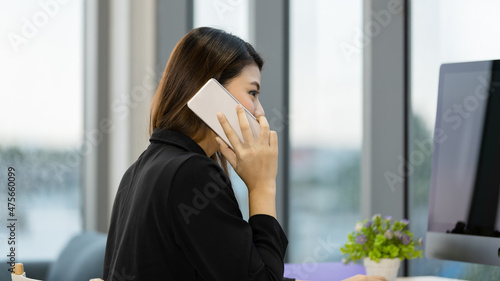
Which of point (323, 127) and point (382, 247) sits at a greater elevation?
point (323, 127)

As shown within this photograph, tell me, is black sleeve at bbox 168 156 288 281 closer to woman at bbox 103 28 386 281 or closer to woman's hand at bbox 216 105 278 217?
woman at bbox 103 28 386 281

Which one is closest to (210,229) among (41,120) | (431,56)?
(431,56)

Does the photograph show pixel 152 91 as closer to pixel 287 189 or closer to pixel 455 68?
pixel 287 189

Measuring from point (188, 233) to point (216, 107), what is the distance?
300 millimetres

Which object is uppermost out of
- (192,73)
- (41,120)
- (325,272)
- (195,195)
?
(192,73)

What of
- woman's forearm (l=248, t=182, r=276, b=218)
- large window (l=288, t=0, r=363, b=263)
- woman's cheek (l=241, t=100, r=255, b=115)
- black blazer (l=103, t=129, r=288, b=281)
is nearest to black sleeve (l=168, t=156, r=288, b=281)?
black blazer (l=103, t=129, r=288, b=281)

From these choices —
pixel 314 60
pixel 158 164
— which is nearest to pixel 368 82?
pixel 314 60

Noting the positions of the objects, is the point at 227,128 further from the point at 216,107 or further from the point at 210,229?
the point at 210,229

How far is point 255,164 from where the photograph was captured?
129cm

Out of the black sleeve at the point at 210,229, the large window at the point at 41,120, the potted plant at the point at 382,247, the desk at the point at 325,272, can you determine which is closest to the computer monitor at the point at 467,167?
the potted plant at the point at 382,247

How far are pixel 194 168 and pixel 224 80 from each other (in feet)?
0.96

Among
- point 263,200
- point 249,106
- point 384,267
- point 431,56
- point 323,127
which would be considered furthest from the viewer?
point 323,127

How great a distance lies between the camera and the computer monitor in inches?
62.8

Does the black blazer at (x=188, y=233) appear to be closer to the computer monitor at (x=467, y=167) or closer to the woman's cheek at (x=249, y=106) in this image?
the woman's cheek at (x=249, y=106)
